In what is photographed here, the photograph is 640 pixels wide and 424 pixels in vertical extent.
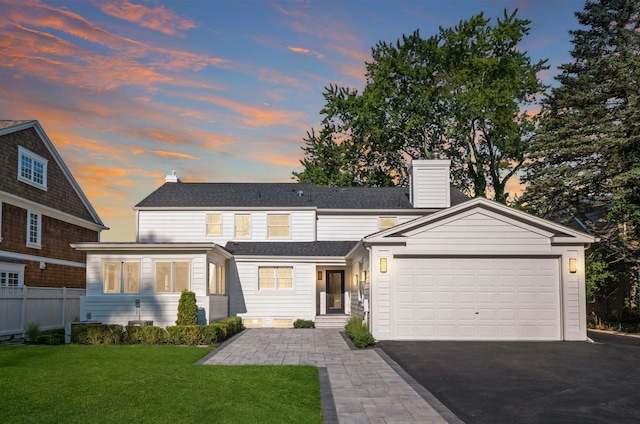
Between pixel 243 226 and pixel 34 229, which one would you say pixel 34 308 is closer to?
pixel 34 229

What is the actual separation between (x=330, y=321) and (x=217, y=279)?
5.78 metres

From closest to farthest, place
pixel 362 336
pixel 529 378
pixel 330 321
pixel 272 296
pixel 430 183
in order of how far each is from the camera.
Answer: pixel 529 378 → pixel 362 336 → pixel 330 321 → pixel 272 296 → pixel 430 183

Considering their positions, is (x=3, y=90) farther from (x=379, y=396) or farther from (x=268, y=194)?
(x=379, y=396)

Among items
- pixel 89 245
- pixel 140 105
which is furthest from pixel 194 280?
pixel 140 105

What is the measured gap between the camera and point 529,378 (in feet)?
38.3

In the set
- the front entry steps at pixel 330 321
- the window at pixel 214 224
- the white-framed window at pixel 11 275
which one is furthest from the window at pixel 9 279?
the front entry steps at pixel 330 321

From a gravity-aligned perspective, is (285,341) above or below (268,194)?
below

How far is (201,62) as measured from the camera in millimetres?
21109

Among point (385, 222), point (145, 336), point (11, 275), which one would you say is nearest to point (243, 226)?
point (385, 222)

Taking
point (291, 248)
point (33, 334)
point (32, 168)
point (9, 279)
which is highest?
point (32, 168)

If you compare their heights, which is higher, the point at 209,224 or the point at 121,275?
the point at 209,224

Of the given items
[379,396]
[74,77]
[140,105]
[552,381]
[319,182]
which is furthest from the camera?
[319,182]

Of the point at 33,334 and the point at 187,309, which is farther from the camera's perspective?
the point at 187,309

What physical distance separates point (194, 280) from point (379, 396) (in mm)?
13059
